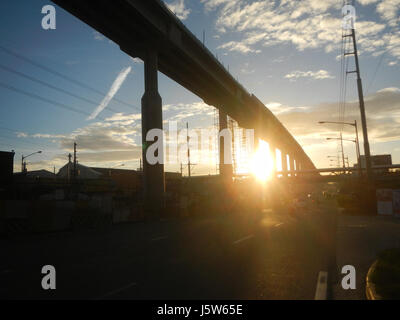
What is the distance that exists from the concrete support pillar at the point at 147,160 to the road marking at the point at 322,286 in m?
26.7

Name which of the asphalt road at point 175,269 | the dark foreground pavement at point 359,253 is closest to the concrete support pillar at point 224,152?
the dark foreground pavement at point 359,253

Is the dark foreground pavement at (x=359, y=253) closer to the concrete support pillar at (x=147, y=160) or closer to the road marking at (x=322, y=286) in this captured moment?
the road marking at (x=322, y=286)

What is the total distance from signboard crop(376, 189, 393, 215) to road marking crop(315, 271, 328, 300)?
28.6 meters

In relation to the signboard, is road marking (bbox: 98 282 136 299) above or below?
below

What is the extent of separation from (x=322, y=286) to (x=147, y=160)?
28334 millimetres

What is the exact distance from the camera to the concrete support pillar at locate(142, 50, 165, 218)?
35844 millimetres

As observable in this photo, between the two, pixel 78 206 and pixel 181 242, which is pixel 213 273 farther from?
pixel 78 206

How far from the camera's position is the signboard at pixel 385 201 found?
115 ft

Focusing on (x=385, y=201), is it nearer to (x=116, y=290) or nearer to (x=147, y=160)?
(x=147, y=160)

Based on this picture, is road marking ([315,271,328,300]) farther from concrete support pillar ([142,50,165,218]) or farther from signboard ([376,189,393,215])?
signboard ([376,189,393,215])

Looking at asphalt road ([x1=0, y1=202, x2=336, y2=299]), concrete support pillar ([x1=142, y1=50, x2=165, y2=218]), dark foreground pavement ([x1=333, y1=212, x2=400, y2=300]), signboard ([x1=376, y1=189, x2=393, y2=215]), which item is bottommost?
dark foreground pavement ([x1=333, y1=212, x2=400, y2=300])

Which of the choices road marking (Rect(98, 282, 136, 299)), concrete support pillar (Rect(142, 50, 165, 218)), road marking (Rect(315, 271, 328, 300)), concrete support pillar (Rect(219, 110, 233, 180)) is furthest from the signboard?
road marking (Rect(98, 282, 136, 299))

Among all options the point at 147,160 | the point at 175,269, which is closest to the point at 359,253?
the point at 175,269

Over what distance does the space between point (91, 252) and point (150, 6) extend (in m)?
25.8
